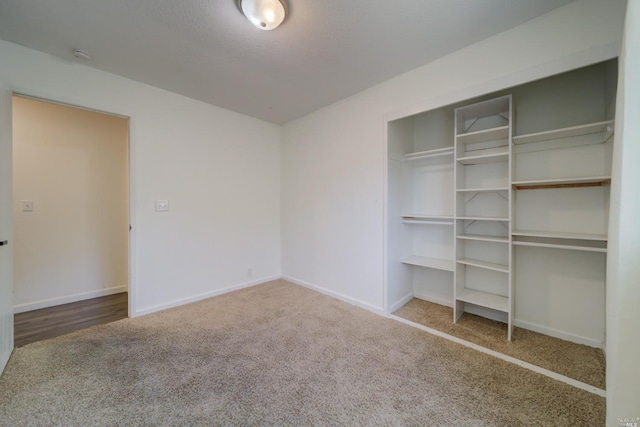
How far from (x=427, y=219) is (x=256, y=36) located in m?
2.51

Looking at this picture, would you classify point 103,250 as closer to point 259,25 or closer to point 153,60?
point 153,60

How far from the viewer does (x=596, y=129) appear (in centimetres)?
189

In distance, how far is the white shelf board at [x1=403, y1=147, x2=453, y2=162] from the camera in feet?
8.26

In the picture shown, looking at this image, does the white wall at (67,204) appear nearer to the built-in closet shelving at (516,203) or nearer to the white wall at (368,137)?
the white wall at (368,137)

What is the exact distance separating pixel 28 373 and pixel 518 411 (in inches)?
128

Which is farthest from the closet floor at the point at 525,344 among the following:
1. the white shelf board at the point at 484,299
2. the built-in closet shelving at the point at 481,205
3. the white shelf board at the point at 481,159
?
the white shelf board at the point at 481,159

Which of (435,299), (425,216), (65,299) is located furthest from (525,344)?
(65,299)

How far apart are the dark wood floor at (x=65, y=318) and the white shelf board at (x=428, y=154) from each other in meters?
3.71

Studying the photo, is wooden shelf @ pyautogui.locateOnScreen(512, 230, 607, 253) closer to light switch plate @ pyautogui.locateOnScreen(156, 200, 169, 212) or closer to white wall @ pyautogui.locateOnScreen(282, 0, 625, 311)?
white wall @ pyautogui.locateOnScreen(282, 0, 625, 311)

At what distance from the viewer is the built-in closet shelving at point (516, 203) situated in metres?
1.96

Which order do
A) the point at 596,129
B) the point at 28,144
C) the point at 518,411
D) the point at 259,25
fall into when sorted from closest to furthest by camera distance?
the point at 518,411 < the point at 259,25 < the point at 596,129 < the point at 28,144

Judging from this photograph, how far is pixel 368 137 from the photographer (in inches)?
107

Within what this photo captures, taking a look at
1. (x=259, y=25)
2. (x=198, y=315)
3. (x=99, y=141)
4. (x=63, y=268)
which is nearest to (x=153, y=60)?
(x=259, y=25)

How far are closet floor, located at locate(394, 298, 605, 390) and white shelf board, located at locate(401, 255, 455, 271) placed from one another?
1.77 ft
